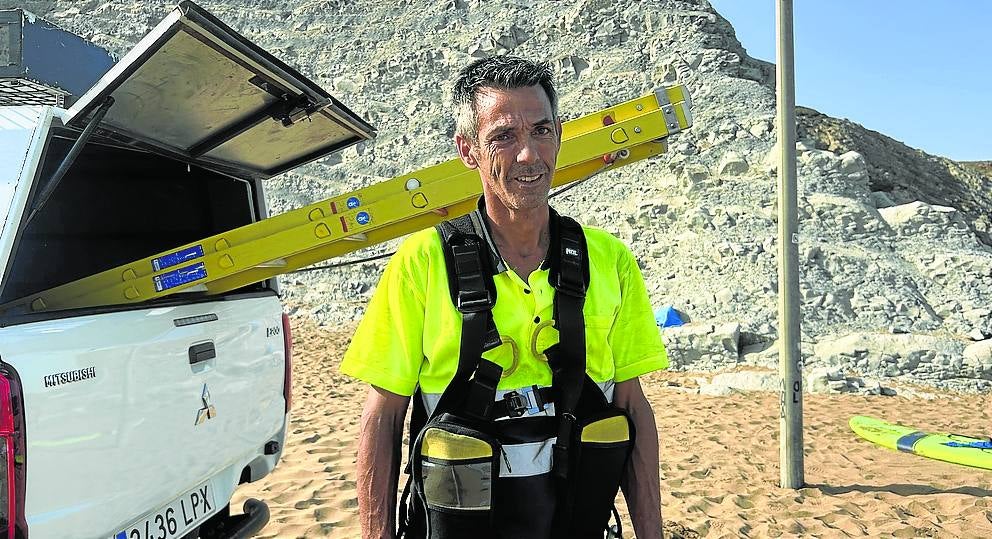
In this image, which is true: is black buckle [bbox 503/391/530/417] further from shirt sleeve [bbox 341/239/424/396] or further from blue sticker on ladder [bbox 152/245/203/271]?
blue sticker on ladder [bbox 152/245/203/271]

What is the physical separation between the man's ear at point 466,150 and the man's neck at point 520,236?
13 cm

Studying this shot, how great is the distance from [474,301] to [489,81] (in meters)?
0.56

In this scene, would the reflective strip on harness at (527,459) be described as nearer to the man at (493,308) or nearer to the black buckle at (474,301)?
the man at (493,308)

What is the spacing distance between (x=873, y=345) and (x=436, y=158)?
16.7 m

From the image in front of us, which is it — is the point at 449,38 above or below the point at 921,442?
above

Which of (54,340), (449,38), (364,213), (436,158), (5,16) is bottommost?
(54,340)

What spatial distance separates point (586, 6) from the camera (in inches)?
1032

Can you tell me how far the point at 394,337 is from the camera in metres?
1.72

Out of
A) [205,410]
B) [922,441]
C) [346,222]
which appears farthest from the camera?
[922,441]

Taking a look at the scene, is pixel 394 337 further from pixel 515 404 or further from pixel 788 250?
pixel 788 250

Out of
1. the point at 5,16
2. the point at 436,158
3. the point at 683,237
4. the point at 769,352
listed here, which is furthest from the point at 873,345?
the point at 436,158

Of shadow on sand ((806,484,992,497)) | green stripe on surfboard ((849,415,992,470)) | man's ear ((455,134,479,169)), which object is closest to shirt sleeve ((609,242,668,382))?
man's ear ((455,134,479,169))

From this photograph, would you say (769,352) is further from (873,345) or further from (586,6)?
(586,6)

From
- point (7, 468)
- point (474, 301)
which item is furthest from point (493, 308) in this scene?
point (7, 468)
